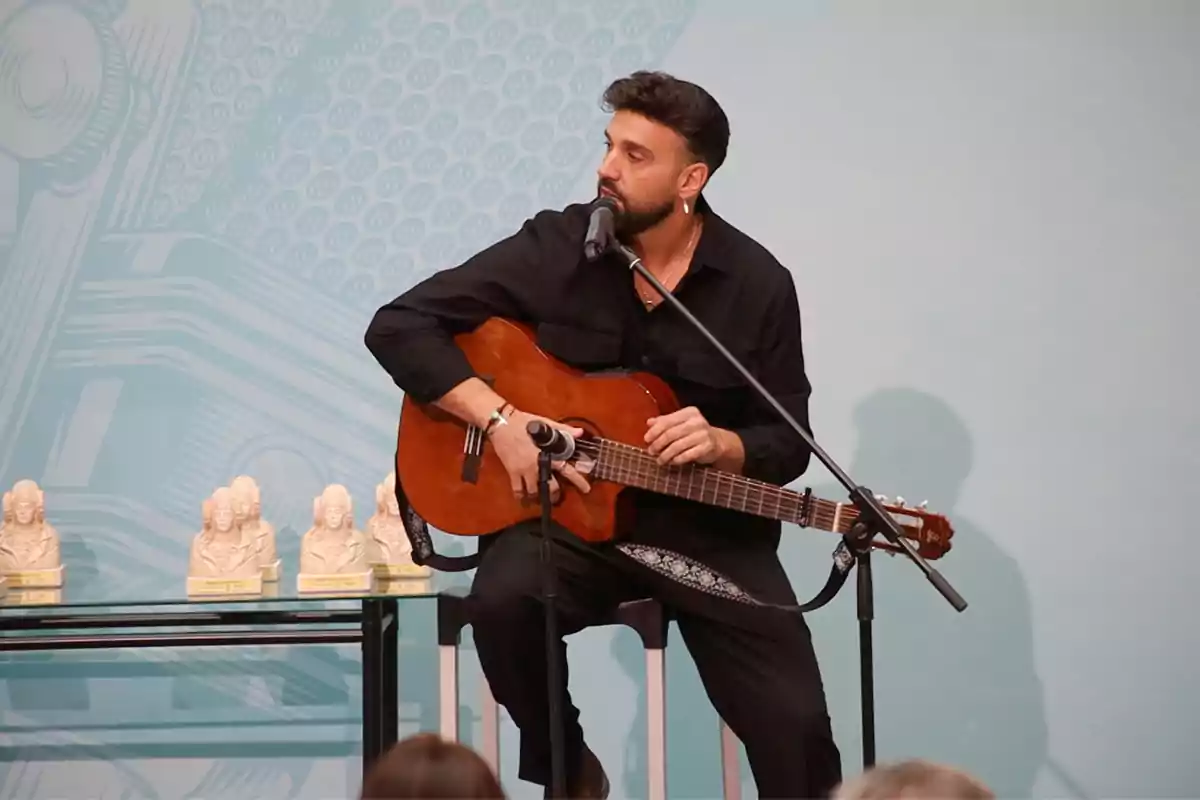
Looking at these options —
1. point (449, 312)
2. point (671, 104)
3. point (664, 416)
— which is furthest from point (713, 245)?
point (449, 312)

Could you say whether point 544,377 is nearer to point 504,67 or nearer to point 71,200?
point 504,67

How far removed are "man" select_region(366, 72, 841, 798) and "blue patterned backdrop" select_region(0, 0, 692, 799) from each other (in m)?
0.81

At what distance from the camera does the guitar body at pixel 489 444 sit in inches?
105

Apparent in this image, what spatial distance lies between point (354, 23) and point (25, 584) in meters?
1.56

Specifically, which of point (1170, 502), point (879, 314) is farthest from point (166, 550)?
point (1170, 502)

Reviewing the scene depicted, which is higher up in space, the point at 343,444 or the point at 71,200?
the point at 71,200

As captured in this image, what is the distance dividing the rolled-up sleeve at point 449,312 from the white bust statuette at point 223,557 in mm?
568

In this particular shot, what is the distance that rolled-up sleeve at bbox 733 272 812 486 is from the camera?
2.70m

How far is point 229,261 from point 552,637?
1.65 meters

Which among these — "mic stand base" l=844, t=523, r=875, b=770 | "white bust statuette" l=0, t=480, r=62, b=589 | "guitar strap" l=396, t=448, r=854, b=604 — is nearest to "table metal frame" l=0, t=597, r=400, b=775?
"white bust statuette" l=0, t=480, r=62, b=589

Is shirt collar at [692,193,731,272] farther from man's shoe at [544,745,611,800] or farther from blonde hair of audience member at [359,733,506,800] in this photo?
blonde hair of audience member at [359,733,506,800]

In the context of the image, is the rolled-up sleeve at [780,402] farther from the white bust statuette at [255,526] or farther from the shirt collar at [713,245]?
the white bust statuette at [255,526]

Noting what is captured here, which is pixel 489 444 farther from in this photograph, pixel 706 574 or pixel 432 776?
pixel 432 776

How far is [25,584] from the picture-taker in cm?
311
